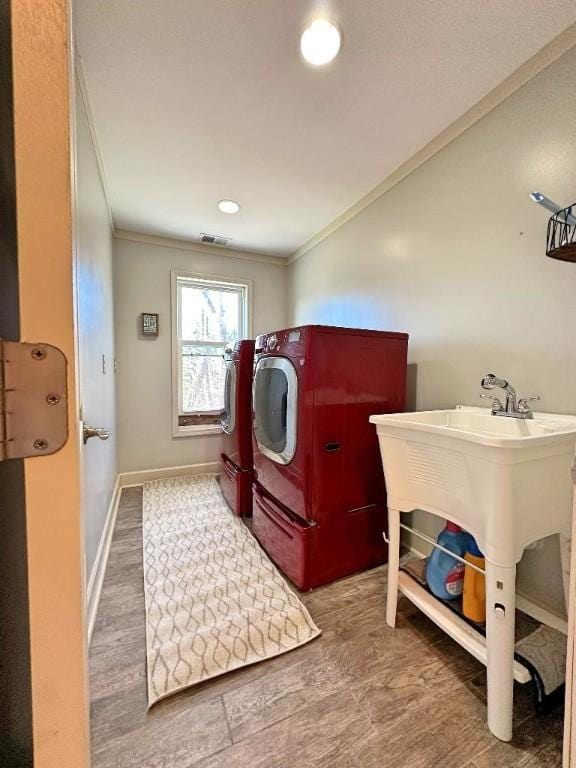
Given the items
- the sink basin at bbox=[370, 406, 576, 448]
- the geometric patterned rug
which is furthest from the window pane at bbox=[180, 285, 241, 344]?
the sink basin at bbox=[370, 406, 576, 448]

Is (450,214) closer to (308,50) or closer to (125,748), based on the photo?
(308,50)

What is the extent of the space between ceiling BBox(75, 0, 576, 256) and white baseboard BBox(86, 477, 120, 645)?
6.80ft

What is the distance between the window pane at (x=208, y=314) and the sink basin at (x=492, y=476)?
251 centimetres

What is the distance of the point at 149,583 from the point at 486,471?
5.35ft

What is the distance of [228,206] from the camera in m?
2.41

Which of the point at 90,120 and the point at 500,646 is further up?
the point at 90,120

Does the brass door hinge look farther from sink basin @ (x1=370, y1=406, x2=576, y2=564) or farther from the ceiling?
the ceiling

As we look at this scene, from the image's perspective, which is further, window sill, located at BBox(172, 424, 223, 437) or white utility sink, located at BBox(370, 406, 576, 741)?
window sill, located at BBox(172, 424, 223, 437)

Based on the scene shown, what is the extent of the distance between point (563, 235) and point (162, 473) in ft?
10.7

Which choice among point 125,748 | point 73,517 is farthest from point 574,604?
point 125,748

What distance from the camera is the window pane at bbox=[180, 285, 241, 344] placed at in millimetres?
3223

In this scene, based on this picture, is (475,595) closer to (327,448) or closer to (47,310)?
(327,448)

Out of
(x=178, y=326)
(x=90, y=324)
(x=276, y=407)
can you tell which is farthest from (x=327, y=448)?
(x=178, y=326)

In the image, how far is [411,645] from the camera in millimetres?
1235
